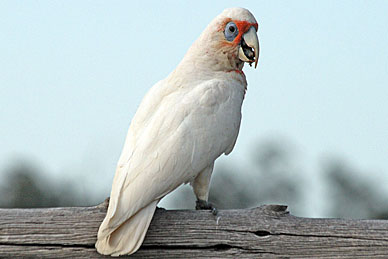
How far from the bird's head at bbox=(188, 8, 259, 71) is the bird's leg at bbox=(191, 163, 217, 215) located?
0.75 meters

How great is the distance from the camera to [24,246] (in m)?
2.94

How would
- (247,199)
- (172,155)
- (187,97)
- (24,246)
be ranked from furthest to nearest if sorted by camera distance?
(247,199)
(187,97)
(172,155)
(24,246)

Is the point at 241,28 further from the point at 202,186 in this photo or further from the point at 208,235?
the point at 208,235

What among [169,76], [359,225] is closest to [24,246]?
[169,76]

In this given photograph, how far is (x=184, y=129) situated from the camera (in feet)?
11.1

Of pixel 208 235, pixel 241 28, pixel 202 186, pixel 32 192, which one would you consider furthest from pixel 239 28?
pixel 32 192

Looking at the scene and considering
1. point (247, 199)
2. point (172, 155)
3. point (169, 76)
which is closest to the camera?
point (172, 155)

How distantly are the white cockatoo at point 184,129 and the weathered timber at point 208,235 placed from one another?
0.37 ft

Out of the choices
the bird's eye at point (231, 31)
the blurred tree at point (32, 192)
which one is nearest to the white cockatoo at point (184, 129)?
the bird's eye at point (231, 31)

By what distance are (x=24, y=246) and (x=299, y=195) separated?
28.3 feet

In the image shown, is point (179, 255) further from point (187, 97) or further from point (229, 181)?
point (229, 181)

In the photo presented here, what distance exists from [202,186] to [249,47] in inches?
41.3

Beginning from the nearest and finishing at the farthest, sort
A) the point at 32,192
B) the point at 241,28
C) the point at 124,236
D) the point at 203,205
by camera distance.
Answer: the point at 124,236, the point at 203,205, the point at 241,28, the point at 32,192

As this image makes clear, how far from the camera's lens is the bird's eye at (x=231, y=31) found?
3.88 metres
